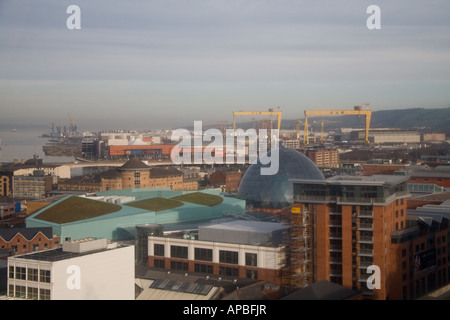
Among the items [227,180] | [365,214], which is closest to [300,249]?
[365,214]

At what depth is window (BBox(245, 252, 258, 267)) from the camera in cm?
915

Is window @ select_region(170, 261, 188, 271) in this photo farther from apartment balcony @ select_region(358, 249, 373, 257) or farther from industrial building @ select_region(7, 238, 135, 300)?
apartment balcony @ select_region(358, 249, 373, 257)

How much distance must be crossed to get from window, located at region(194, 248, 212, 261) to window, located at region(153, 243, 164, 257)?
0.64m

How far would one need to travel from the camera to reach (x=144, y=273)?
895 centimetres

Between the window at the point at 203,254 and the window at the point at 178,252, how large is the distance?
8.2 inches

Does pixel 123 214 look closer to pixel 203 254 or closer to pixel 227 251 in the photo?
pixel 203 254

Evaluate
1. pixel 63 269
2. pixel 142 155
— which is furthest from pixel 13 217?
pixel 142 155

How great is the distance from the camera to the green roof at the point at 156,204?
13.0 metres

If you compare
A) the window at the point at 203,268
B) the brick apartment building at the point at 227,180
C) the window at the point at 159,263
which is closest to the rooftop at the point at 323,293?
the window at the point at 203,268

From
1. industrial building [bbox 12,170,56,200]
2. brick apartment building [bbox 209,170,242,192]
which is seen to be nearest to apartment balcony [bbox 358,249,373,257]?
brick apartment building [bbox 209,170,242,192]

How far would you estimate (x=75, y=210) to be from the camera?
12.4m
